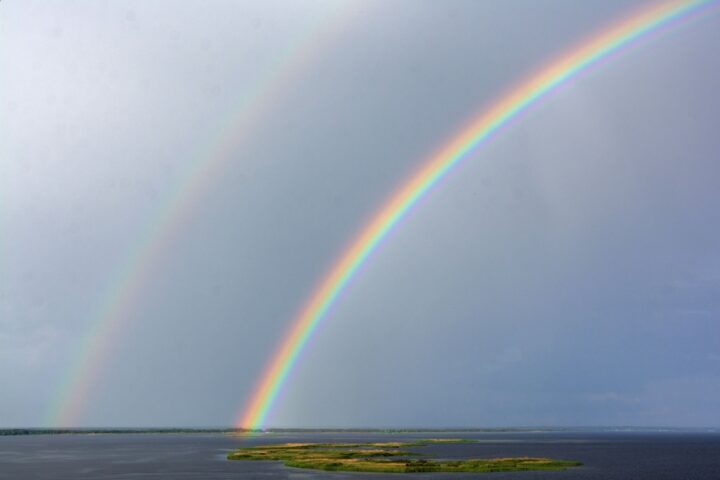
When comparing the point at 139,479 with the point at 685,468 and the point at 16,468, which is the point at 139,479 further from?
the point at 685,468

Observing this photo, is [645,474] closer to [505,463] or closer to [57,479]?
[505,463]

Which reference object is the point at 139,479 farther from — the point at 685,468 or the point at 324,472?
the point at 685,468

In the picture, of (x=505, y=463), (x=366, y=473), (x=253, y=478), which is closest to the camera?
(x=253, y=478)

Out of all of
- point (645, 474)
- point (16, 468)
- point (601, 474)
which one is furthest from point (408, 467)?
point (16, 468)

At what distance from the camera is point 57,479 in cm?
9169

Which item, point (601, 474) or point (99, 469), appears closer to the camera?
point (601, 474)

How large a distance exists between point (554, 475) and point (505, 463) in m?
16.3

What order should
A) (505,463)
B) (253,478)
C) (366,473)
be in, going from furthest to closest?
(505,463)
(366,473)
(253,478)

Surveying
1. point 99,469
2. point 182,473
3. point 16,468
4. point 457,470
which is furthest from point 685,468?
point 16,468

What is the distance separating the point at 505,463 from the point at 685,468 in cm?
2960

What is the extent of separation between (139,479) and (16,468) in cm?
3280

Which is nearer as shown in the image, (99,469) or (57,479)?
(57,479)

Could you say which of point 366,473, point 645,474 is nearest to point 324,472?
point 366,473

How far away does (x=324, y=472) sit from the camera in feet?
319
